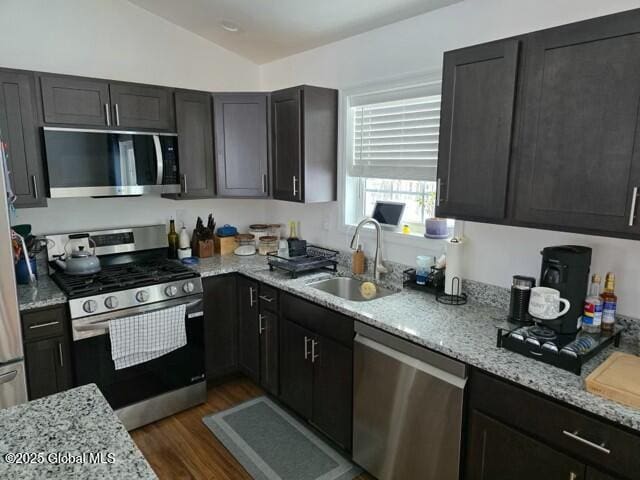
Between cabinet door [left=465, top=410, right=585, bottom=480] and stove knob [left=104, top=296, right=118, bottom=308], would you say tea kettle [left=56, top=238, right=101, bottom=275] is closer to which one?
stove knob [left=104, top=296, right=118, bottom=308]

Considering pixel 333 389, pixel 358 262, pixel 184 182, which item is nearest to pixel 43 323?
pixel 184 182

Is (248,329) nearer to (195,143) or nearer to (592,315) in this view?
(195,143)

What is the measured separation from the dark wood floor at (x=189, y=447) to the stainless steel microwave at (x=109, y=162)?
1.56 meters

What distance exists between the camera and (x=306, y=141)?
298cm

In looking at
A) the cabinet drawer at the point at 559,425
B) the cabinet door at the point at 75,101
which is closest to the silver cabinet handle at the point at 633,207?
the cabinet drawer at the point at 559,425

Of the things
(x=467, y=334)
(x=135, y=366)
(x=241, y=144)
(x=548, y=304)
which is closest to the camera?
(x=548, y=304)

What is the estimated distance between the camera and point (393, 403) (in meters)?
2.01

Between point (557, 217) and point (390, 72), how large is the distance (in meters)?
1.49

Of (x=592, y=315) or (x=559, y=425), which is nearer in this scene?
(x=559, y=425)

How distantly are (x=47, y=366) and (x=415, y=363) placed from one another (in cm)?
203

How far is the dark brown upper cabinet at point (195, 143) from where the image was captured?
308 centimetres

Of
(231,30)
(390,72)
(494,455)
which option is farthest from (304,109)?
(494,455)

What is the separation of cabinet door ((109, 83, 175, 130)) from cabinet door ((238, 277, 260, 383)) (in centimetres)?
127

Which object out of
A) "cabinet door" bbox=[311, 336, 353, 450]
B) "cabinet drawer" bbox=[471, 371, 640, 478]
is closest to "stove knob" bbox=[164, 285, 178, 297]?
"cabinet door" bbox=[311, 336, 353, 450]
